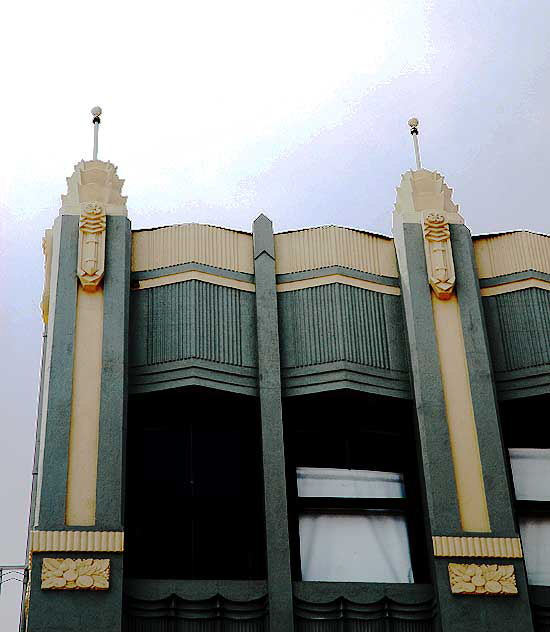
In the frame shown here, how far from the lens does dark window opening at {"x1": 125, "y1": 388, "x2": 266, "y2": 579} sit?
74.4 ft

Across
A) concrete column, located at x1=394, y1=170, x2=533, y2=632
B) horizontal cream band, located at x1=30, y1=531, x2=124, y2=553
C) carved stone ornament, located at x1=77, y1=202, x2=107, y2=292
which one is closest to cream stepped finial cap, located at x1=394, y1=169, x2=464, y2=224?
concrete column, located at x1=394, y1=170, x2=533, y2=632

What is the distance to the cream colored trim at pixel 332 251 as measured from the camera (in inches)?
1009

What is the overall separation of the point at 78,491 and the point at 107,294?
15.4ft

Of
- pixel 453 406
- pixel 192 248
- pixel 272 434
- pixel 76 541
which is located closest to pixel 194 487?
pixel 272 434

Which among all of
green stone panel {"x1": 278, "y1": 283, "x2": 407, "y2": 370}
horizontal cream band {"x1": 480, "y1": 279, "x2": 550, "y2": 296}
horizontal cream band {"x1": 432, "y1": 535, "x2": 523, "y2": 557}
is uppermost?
horizontal cream band {"x1": 480, "y1": 279, "x2": 550, "y2": 296}

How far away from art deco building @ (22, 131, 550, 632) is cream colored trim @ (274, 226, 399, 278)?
0.16 feet

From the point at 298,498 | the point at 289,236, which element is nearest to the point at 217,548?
the point at 298,498

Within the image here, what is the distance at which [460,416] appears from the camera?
2352cm

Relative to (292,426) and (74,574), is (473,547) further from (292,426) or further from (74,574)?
(74,574)

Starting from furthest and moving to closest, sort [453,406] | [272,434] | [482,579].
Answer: [453,406]
[272,434]
[482,579]

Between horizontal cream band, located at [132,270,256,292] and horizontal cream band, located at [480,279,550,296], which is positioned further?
horizontal cream band, located at [480,279,550,296]

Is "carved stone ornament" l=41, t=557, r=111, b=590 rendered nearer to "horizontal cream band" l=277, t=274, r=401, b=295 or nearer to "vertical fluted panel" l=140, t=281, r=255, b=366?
"vertical fluted panel" l=140, t=281, r=255, b=366

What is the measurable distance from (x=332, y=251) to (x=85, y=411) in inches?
295

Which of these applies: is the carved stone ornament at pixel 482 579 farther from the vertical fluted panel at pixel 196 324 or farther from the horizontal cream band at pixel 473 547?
the vertical fluted panel at pixel 196 324
